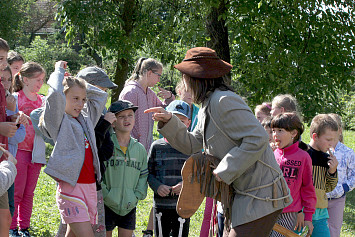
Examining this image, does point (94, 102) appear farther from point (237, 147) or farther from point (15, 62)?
point (15, 62)

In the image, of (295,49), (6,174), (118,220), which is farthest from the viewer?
(295,49)

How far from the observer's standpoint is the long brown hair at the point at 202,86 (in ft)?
10.9

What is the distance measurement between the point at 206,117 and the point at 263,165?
0.49 m

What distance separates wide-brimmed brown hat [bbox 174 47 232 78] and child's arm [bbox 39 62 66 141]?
107cm

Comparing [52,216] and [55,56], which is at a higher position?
[55,56]

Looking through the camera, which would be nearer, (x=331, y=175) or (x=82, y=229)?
Answer: (x=82, y=229)

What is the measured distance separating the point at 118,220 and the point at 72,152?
40.3 inches

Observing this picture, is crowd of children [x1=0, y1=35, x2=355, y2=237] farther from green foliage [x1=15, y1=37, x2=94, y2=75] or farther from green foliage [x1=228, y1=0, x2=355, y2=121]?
green foliage [x1=15, y1=37, x2=94, y2=75]

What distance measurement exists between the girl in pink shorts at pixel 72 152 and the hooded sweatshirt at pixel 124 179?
442 millimetres

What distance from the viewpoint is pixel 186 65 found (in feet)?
10.9

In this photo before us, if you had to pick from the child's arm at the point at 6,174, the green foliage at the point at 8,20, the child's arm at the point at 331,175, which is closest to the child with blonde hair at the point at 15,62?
the child's arm at the point at 6,174

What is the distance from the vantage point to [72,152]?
12.9ft

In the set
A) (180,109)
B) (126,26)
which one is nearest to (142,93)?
(180,109)

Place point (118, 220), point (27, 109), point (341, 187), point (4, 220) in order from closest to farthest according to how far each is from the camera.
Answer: point (4, 220), point (118, 220), point (341, 187), point (27, 109)
